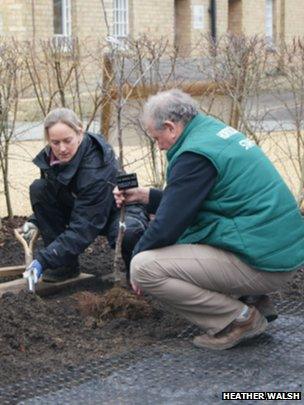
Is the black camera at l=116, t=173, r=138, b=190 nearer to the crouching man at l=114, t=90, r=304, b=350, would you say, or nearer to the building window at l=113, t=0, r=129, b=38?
the crouching man at l=114, t=90, r=304, b=350

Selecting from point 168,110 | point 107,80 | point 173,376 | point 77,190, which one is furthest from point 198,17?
point 173,376

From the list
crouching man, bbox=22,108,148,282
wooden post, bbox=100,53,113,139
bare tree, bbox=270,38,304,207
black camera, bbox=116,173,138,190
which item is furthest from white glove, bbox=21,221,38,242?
bare tree, bbox=270,38,304,207

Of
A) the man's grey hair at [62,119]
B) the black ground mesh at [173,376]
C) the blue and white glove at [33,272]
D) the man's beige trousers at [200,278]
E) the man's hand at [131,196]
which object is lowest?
the black ground mesh at [173,376]

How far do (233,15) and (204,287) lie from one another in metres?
24.0

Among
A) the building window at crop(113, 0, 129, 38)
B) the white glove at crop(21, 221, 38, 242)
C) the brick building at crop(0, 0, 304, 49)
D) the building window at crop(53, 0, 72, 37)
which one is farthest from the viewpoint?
the building window at crop(113, 0, 129, 38)

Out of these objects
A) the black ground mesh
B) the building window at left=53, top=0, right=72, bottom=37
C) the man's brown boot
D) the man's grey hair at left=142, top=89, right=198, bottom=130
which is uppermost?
the building window at left=53, top=0, right=72, bottom=37

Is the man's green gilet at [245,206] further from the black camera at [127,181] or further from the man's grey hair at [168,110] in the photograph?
the black camera at [127,181]

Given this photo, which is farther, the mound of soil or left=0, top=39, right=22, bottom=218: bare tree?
left=0, top=39, right=22, bottom=218: bare tree

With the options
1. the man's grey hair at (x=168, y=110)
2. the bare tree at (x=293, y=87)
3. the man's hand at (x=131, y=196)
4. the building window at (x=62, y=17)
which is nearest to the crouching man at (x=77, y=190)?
the man's hand at (x=131, y=196)

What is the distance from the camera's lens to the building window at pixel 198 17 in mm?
24403

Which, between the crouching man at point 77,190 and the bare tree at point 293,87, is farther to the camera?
the bare tree at point 293,87

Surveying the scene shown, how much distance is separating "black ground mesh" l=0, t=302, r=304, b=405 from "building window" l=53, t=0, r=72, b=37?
1677cm

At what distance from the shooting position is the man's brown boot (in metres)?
4.12

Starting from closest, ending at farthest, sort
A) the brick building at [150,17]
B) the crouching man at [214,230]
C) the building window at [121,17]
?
the crouching man at [214,230] → the brick building at [150,17] → the building window at [121,17]
